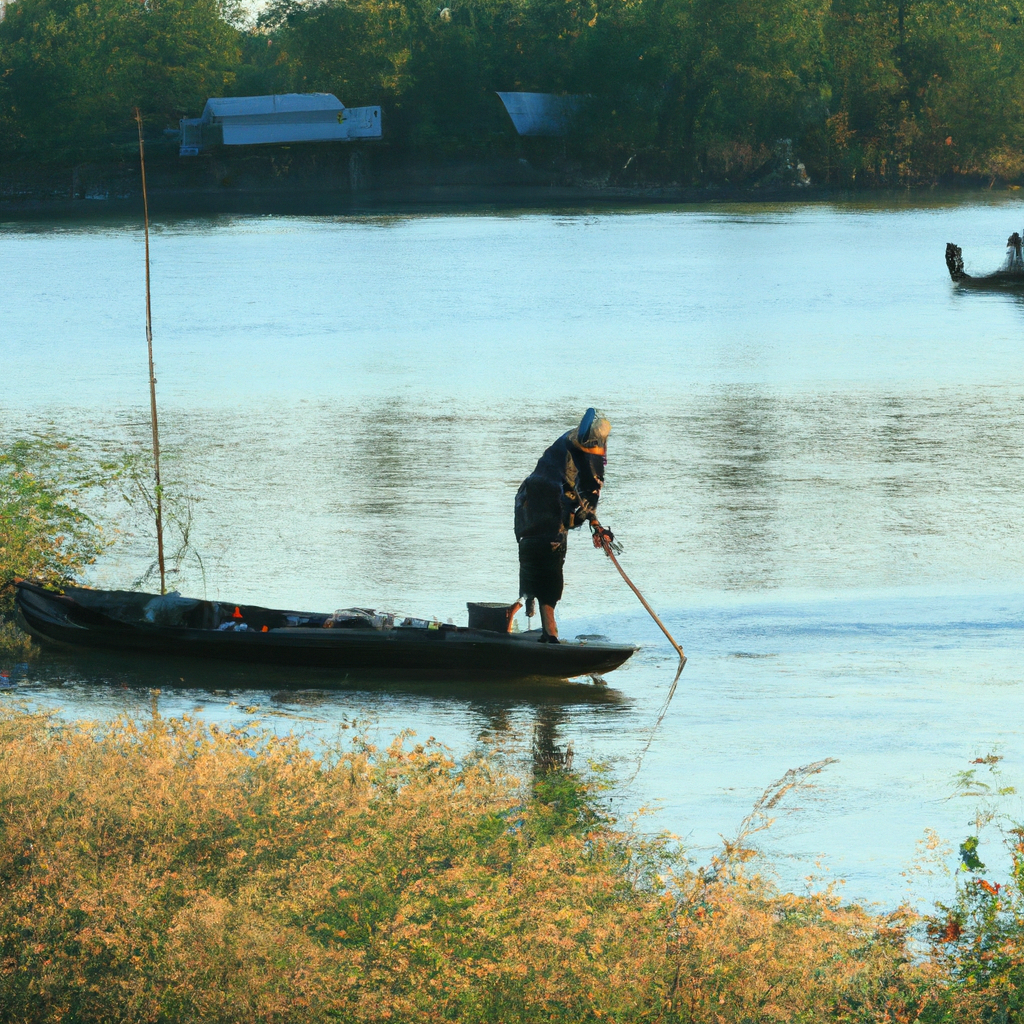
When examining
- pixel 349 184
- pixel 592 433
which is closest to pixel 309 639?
pixel 592 433

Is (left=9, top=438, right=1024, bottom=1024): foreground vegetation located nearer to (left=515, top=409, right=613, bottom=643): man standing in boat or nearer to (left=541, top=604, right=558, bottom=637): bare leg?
(left=541, top=604, right=558, bottom=637): bare leg

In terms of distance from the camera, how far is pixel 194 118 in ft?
381

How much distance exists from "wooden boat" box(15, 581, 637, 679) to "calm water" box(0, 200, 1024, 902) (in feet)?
0.90

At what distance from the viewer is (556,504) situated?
12219 mm

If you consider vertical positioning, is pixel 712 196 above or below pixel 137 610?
above

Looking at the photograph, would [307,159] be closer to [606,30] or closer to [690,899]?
[606,30]

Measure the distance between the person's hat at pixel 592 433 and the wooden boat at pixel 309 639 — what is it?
1635 mm

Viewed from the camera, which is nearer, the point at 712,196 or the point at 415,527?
the point at 415,527

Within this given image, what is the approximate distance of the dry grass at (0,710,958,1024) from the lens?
663 centimetres

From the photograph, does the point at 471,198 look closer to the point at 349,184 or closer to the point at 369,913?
the point at 349,184

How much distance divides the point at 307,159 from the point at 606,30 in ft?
81.2

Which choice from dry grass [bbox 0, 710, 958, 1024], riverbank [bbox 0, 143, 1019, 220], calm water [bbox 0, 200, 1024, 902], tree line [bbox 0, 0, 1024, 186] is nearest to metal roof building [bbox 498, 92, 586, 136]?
tree line [bbox 0, 0, 1024, 186]

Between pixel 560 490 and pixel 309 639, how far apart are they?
2448 millimetres

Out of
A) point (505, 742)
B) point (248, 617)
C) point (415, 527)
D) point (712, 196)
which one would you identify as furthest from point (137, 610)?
point (712, 196)
